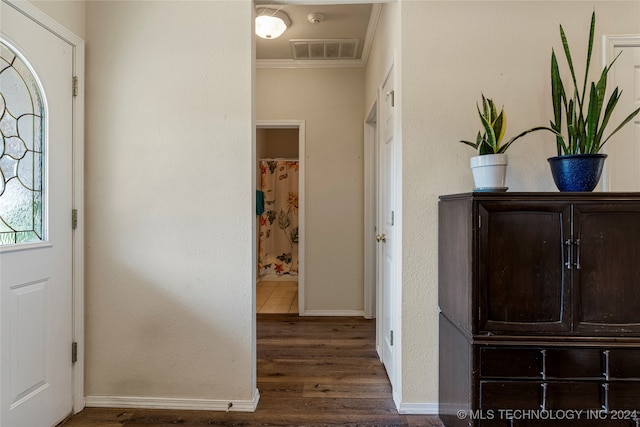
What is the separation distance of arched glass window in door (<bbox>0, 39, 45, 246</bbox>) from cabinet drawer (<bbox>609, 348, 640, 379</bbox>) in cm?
267

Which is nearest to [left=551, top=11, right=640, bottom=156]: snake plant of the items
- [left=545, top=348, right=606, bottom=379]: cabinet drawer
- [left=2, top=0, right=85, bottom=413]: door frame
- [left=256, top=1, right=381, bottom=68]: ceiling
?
[left=545, top=348, right=606, bottom=379]: cabinet drawer

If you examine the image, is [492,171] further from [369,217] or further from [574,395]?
[369,217]

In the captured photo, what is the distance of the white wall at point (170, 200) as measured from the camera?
1946 mm

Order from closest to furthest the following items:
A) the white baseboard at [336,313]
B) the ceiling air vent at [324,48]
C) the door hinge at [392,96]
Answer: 1. the door hinge at [392,96]
2. the ceiling air vent at [324,48]
3. the white baseboard at [336,313]

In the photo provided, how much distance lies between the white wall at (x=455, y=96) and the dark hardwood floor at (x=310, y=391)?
0.94 ft

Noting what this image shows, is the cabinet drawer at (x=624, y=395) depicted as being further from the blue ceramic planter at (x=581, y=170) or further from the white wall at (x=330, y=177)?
the white wall at (x=330, y=177)

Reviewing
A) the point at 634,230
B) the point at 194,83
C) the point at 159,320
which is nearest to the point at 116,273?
the point at 159,320

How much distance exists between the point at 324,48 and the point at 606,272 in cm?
286

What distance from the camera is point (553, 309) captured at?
1.47 m

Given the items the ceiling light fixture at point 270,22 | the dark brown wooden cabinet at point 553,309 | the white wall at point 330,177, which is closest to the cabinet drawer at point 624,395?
the dark brown wooden cabinet at point 553,309

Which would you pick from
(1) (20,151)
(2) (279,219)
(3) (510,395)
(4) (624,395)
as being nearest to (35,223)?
(1) (20,151)

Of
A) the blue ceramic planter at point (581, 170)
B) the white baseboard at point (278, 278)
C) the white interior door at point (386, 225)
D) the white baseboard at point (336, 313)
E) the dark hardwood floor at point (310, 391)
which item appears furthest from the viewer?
the white baseboard at point (278, 278)

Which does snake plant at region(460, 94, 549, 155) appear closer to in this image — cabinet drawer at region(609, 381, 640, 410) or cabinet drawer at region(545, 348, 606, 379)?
cabinet drawer at region(545, 348, 606, 379)

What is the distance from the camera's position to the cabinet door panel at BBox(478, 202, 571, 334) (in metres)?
1.46
